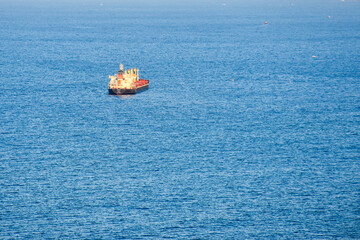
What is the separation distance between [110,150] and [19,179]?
22875mm

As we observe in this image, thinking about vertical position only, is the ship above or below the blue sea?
above

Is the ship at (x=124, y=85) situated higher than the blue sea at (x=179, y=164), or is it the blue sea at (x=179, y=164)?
the ship at (x=124, y=85)

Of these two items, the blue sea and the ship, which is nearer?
the blue sea

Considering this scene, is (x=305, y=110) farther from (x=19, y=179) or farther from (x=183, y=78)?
(x=19, y=179)

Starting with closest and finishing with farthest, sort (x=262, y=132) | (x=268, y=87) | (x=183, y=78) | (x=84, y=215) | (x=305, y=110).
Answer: (x=84, y=215) < (x=262, y=132) < (x=305, y=110) < (x=268, y=87) < (x=183, y=78)

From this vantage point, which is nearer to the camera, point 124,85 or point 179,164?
point 179,164

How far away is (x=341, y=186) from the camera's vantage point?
331 ft

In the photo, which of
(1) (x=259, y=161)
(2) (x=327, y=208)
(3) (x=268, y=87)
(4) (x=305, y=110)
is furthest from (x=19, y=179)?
(3) (x=268, y=87)

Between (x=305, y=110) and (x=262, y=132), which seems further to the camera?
(x=305, y=110)

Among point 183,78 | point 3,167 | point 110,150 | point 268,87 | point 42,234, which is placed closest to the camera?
point 42,234

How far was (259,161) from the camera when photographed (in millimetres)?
113812

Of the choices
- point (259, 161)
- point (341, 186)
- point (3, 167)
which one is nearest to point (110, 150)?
point (3, 167)

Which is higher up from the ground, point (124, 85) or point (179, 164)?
point (124, 85)

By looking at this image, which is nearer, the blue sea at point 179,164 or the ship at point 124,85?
the blue sea at point 179,164
